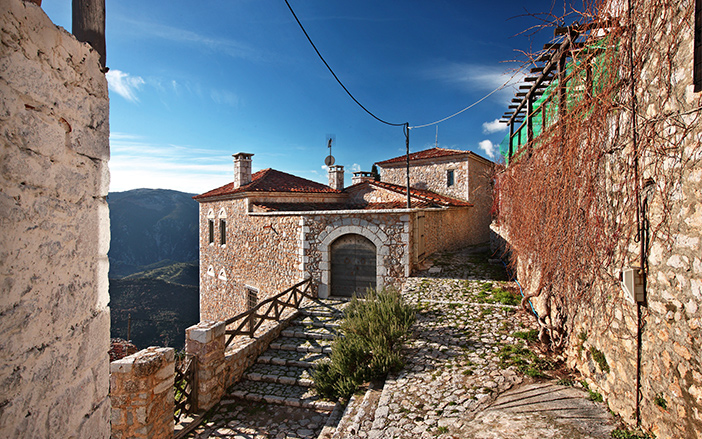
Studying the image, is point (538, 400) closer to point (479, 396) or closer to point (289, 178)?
point (479, 396)

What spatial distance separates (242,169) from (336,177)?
5.07 metres

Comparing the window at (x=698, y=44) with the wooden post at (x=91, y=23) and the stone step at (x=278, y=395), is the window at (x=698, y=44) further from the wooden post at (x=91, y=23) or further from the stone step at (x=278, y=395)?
the stone step at (x=278, y=395)

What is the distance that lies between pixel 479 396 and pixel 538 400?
0.65 metres

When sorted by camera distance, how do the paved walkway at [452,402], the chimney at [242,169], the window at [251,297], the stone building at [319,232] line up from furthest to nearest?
1. the chimney at [242,169]
2. the window at [251,297]
3. the stone building at [319,232]
4. the paved walkway at [452,402]

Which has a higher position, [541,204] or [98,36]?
[98,36]

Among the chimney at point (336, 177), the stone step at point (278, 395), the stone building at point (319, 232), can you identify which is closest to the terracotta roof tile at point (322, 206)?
the stone building at point (319, 232)

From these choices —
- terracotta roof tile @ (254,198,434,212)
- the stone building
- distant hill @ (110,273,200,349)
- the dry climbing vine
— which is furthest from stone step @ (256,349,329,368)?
distant hill @ (110,273,200,349)

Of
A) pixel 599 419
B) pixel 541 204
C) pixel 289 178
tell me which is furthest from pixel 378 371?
pixel 289 178

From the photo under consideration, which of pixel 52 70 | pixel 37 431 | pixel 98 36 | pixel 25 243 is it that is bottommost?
pixel 37 431

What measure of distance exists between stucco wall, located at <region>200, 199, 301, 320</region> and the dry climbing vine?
27.2 ft

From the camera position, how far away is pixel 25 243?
1386 millimetres

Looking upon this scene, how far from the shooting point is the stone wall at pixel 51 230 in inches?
52.0

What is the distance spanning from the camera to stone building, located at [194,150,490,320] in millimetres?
10383

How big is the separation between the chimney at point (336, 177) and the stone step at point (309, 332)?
1026cm
